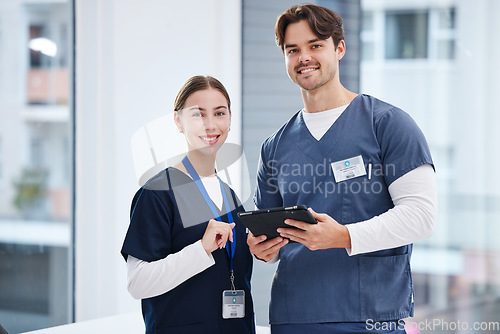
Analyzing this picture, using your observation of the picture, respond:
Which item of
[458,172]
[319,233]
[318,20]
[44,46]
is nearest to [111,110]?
[44,46]

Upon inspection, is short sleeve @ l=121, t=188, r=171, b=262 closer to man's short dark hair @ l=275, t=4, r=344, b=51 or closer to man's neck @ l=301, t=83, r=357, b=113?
man's neck @ l=301, t=83, r=357, b=113

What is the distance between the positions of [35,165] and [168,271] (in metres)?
1.71

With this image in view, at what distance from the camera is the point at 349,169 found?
1612mm

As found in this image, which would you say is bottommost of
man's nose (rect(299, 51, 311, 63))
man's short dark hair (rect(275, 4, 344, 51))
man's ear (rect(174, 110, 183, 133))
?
man's ear (rect(174, 110, 183, 133))

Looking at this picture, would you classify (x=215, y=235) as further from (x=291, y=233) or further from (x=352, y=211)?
(x=352, y=211)

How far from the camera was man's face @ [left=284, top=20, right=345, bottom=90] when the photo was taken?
1688 mm

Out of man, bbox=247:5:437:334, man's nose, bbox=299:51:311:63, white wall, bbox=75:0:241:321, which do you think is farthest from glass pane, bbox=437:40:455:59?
white wall, bbox=75:0:241:321

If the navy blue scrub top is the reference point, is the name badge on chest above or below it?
above

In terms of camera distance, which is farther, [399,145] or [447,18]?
[447,18]

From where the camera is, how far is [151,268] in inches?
59.0

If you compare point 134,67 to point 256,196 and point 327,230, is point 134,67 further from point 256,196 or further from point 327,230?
point 327,230

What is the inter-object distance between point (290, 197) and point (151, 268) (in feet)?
1.72

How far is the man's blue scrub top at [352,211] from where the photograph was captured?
1585 millimetres

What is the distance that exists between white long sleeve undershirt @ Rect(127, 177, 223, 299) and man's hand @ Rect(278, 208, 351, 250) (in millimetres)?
248
